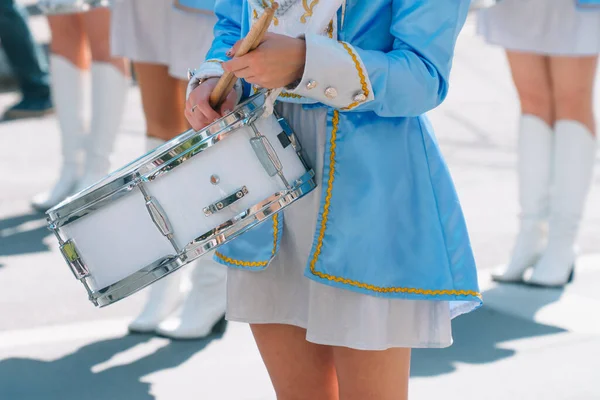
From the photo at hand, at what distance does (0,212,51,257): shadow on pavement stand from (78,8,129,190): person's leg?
329mm

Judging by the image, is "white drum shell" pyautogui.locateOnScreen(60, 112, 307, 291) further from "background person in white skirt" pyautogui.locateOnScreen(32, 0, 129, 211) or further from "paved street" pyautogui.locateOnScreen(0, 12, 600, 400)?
"background person in white skirt" pyautogui.locateOnScreen(32, 0, 129, 211)

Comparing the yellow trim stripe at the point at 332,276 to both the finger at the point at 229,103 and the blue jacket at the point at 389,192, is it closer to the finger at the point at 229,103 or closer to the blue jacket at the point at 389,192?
the blue jacket at the point at 389,192

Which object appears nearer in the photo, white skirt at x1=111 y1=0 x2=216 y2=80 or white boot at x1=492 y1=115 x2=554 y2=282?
white skirt at x1=111 y1=0 x2=216 y2=80

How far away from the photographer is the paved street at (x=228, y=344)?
3.09 metres

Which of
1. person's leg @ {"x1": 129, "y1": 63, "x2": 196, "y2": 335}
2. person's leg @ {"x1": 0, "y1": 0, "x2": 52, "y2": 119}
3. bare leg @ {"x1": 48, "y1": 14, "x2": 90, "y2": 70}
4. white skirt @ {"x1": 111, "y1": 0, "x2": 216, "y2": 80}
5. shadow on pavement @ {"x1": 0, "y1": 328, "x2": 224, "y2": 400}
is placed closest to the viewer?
shadow on pavement @ {"x1": 0, "y1": 328, "x2": 224, "y2": 400}

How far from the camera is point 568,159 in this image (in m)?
3.80

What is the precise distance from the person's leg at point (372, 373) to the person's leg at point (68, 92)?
3.20 m

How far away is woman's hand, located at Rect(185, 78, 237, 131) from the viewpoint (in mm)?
1794

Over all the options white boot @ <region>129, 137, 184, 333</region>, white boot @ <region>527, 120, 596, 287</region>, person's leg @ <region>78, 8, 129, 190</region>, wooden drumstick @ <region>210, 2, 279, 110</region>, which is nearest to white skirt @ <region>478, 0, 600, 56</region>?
white boot @ <region>527, 120, 596, 287</region>

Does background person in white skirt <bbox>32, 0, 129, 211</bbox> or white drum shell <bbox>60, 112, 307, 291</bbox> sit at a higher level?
white drum shell <bbox>60, 112, 307, 291</bbox>

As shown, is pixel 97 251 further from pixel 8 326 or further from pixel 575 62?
pixel 575 62

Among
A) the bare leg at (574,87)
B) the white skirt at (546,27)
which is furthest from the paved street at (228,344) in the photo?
the white skirt at (546,27)

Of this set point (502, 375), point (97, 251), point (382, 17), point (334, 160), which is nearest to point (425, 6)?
point (382, 17)

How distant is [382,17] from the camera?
174 centimetres
